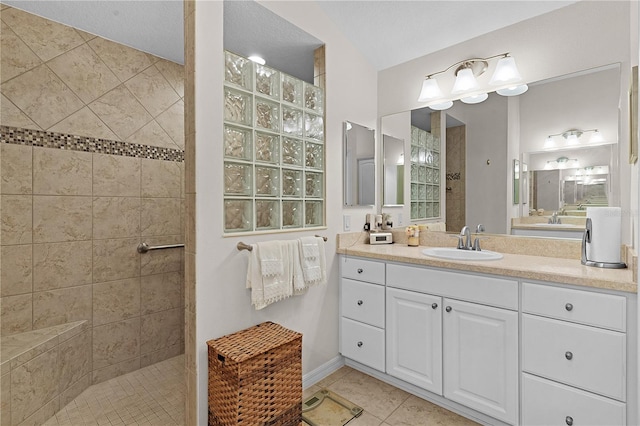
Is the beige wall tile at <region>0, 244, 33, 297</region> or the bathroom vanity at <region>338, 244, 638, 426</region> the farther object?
the beige wall tile at <region>0, 244, 33, 297</region>

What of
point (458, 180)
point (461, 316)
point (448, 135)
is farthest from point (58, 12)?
point (461, 316)

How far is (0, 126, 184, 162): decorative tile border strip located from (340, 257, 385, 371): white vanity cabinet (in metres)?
1.65

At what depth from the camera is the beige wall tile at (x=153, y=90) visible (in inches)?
92.3

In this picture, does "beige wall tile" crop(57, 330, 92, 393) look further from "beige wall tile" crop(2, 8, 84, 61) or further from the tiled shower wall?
"beige wall tile" crop(2, 8, 84, 61)

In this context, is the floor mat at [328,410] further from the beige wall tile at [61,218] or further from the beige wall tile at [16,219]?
the beige wall tile at [16,219]

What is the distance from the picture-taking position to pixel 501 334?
162cm

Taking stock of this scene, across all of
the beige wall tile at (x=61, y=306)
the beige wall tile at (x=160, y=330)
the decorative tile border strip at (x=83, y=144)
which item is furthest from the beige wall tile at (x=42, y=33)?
the beige wall tile at (x=160, y=330)

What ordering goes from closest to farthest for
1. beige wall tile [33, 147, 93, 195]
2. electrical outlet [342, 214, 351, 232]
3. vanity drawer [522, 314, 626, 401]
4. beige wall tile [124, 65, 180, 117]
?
vanity drawer [522, 314, 626, 401] < beige wall tile [33, 147, 93, 195] < beige wall tile [124, 65, 180, 117] < electrical outlet [342, 214, 351, 232]

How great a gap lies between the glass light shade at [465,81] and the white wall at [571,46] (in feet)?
0.29

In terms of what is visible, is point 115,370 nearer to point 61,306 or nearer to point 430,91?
point 61,306

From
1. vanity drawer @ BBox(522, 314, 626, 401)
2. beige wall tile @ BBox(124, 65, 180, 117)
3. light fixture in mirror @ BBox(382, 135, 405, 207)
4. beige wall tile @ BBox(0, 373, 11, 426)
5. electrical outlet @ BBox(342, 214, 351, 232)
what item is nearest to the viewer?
vanity drawer @ BBox(522, 314, 626, 401)

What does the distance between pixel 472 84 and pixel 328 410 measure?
2345 millimetres

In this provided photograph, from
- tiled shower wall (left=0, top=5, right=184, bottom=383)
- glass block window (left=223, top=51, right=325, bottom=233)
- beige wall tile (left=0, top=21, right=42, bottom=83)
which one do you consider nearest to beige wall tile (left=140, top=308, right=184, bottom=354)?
tiled shower wall (left=0, top=5, right=184, bottom=383)

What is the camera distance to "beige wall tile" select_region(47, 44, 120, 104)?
6.68ft
